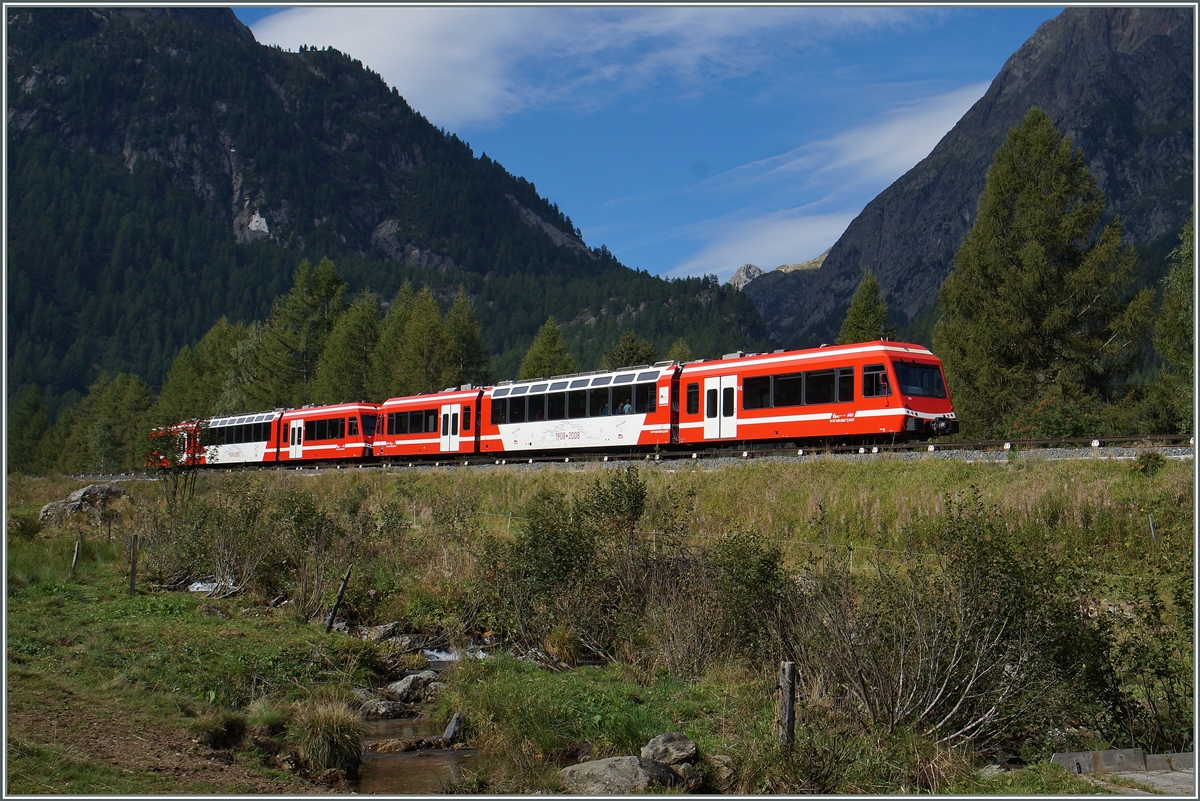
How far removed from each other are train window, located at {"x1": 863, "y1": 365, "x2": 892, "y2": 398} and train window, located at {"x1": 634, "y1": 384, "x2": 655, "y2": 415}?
25.3 feet

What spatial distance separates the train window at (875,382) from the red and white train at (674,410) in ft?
0.09

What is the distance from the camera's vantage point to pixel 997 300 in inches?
1613

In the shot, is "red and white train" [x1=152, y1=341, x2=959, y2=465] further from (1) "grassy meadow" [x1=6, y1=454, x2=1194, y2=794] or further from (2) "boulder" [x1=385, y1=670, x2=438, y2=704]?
(2) "boulder" [x1=385, y1=670, x2=438, y2=704]

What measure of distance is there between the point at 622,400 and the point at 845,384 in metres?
8.52

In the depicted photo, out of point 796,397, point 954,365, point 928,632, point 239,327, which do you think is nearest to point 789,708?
point 928,632

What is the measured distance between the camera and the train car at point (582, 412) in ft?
103

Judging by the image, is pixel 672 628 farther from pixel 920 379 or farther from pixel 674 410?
pixel 674 410

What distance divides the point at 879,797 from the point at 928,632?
→ 3003 mm

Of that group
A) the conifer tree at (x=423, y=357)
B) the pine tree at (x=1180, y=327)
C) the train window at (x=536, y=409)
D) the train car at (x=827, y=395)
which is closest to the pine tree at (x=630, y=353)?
the conifer tree at (x=423, y=357)

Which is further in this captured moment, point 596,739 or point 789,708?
point 596,739

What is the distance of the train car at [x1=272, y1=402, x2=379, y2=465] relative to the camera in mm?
45656

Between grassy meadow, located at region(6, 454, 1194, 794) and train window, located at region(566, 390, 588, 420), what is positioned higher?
train window, located at region(566, 390, 588, 420)

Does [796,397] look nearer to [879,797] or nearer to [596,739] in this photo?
[596,739]

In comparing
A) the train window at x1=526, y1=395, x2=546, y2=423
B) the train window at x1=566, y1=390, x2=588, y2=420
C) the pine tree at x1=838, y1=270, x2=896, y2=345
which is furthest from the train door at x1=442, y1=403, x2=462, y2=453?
the pine tree at x1=838, y1=270, x2=896, y2=345
